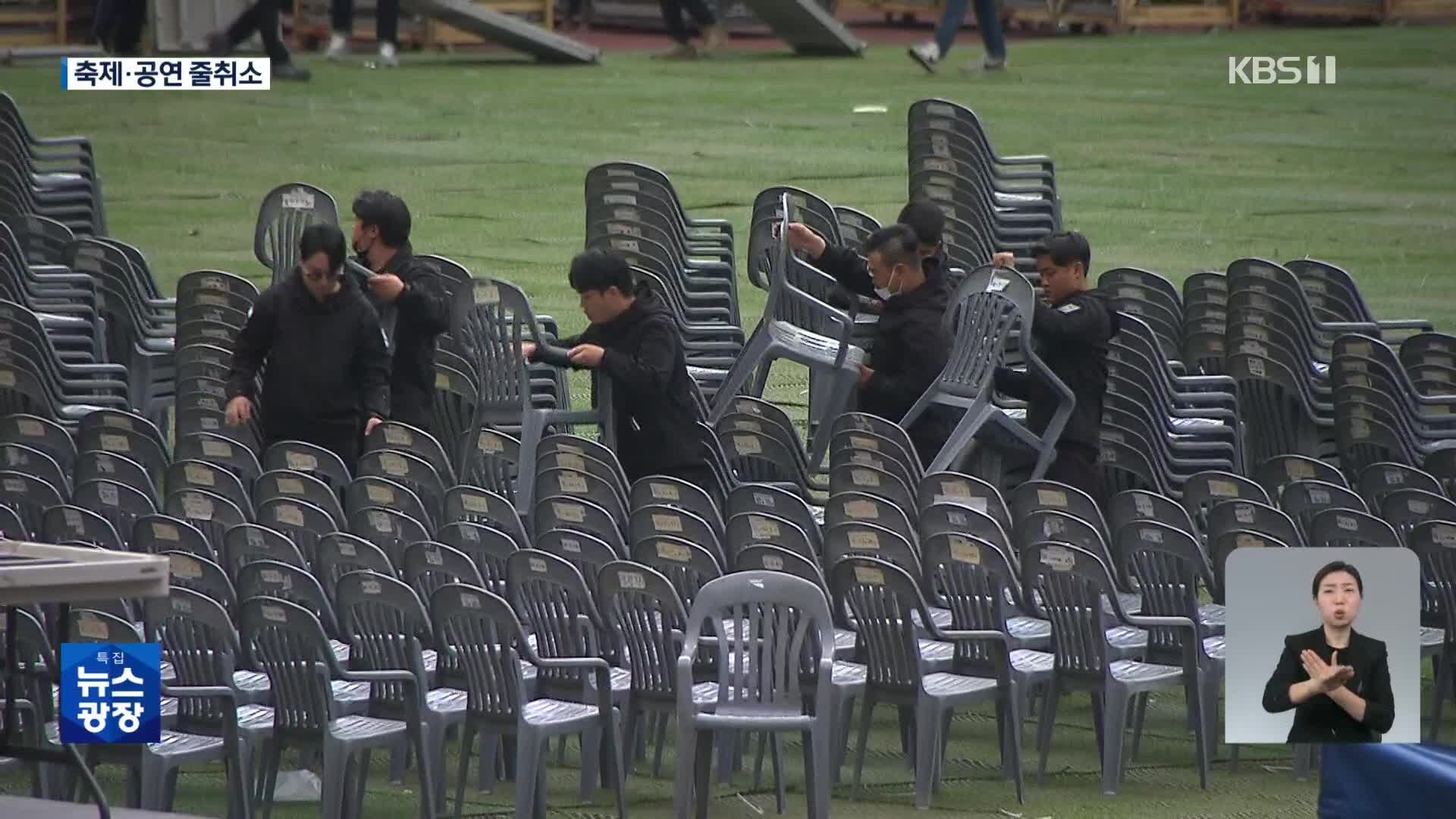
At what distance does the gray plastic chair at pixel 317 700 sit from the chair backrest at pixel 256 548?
46 cm

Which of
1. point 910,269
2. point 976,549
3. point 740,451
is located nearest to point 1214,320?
point 910,269

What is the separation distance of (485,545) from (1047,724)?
6.60 feet

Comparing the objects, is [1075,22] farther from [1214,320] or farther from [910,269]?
[910,269]

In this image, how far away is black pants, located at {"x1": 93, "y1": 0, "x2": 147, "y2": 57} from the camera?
23719 millimetres

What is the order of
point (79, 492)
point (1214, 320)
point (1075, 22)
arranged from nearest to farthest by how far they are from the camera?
point (79, 492) < point (1214, 320) < point (1075, 22)

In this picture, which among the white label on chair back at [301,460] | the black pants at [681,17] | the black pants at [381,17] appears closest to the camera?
the white label on chair back at [301,460]

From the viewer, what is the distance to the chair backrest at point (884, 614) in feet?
25.9

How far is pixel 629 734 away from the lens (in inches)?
A: 323

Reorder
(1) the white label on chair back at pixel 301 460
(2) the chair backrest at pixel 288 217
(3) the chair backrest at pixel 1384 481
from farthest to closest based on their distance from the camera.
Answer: (2) the chair backrest at pixel 288 217 < (1) the white label on chair back at pixel 301 460 < (3) the chair backrest at pixel 1384 481

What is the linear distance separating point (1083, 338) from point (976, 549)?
7.73ft

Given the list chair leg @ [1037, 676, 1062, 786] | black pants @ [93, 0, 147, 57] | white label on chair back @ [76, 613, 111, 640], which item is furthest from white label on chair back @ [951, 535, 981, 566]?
black pants @ [93, 0, 147, 57]

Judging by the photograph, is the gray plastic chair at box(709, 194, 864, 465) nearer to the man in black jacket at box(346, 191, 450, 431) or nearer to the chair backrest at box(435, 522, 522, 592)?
the man in black jacket at box(346, 191, 450, 431)

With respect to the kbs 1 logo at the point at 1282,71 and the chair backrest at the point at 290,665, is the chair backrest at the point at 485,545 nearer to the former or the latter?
the chair backrest at the point at 290,665

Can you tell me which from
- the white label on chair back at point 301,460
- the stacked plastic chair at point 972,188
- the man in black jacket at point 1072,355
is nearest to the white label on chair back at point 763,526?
the white label on chair back at point 301,460
